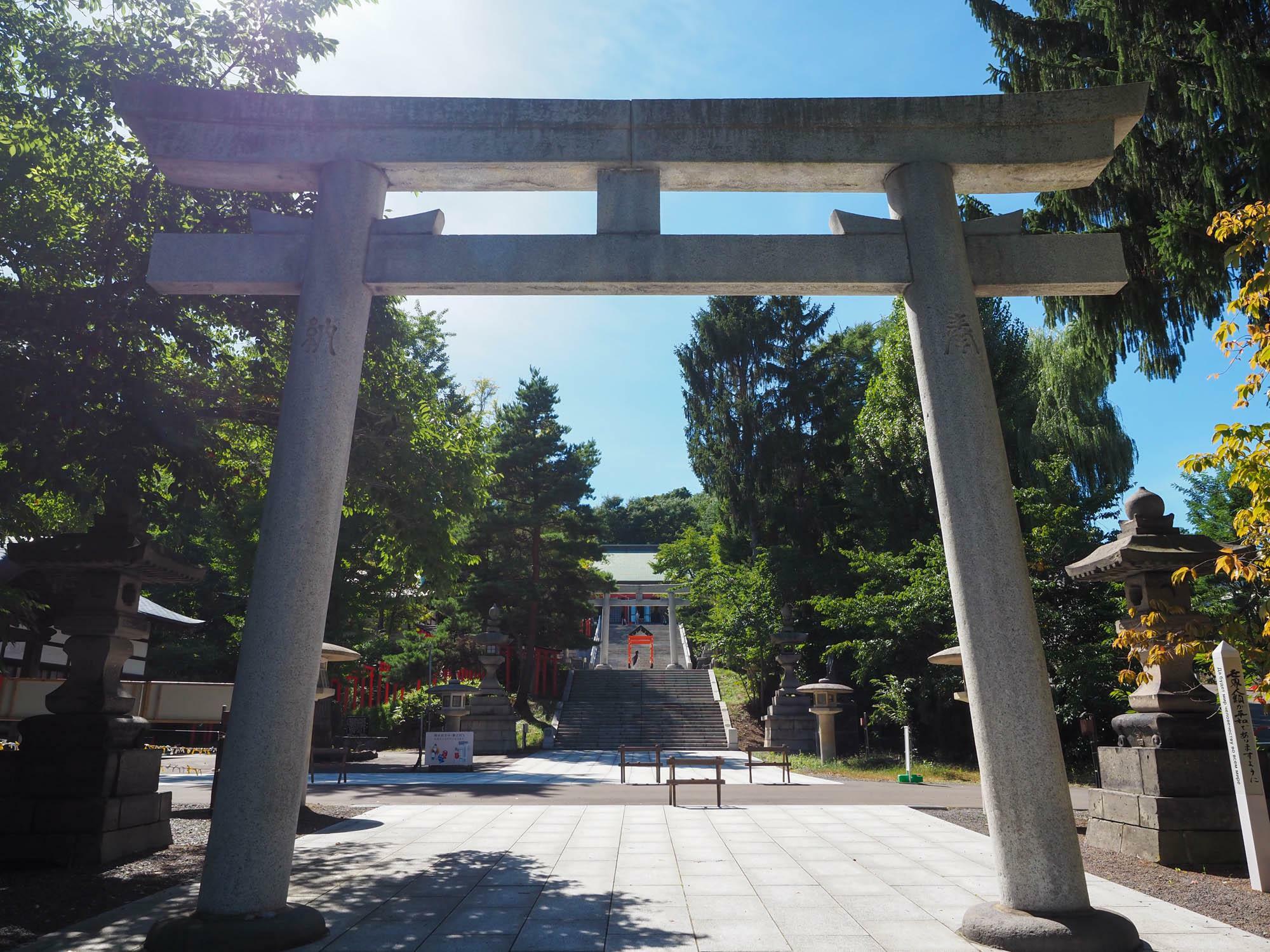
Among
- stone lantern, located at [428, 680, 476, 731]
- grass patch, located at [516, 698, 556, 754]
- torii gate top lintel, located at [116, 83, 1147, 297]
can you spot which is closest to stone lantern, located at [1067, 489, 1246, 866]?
torii gate top lintel, located at [116, 83, 1147, 297]

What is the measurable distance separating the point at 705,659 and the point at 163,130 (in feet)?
105

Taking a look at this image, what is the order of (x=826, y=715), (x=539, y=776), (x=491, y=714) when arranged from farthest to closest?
(x=491, y=714)
(x=826, y=715)
(x=539, y=776)

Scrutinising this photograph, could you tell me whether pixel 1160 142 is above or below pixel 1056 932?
above

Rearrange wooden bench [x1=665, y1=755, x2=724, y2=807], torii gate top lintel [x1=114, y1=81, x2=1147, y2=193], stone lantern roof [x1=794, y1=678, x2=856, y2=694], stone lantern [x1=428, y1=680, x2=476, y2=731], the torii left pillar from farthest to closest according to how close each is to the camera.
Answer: stone lantern [x1=428, y1=680, x2=476, y2=731] → stone lantern roof [x1=794, y1=678, x2=856, y2=694] → wooden bench [x1=665, y1=755, x2=724, y2=807] → torii gate top lintel [x1=114, y1=81, x2=1147, y2=193] → the torii left pillar

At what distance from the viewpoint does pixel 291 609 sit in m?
4.58

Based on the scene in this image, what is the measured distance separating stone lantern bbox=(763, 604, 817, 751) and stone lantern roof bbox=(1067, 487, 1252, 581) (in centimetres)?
1343

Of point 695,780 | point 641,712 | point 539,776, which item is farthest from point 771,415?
point 695,780

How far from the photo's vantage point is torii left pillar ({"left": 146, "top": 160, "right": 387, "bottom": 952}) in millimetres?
4211

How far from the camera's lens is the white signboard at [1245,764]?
6.02m

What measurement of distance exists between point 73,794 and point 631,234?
21.7 ft

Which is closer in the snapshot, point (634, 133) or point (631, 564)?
point (634, 133)

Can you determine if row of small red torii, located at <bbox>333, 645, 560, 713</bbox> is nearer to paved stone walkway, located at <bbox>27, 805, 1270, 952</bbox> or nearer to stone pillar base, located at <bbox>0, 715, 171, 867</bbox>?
paved stone walkway, located at <bbox>27, 805, 1270, 952</bbox>

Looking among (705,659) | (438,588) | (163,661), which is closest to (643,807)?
(438,588)

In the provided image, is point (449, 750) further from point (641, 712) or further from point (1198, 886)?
point (1198, 886)
